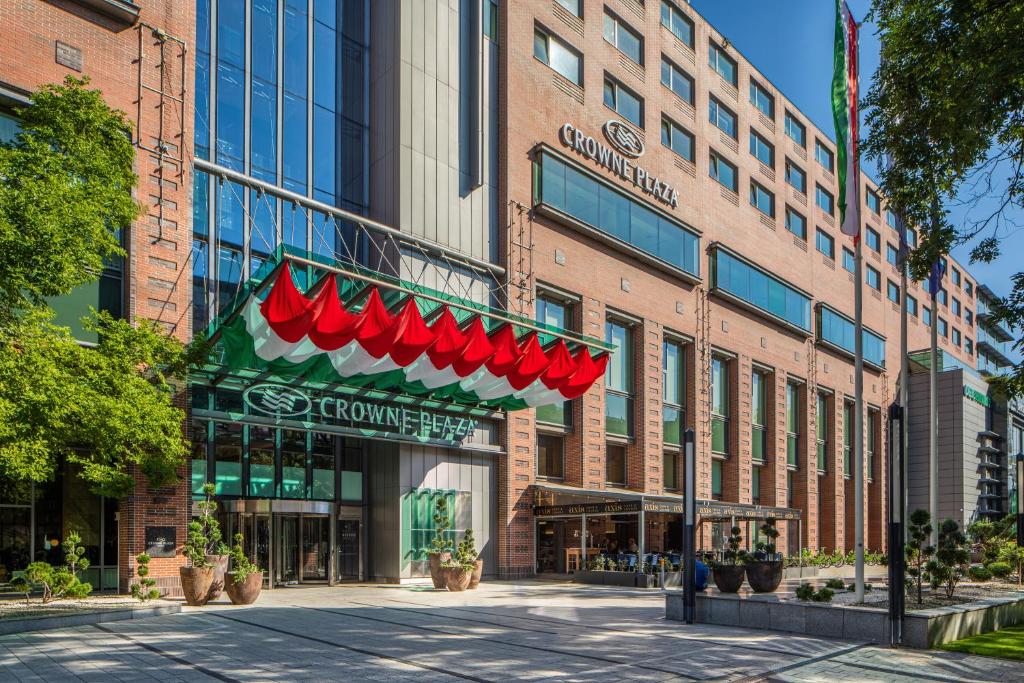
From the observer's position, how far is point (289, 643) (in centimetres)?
1488

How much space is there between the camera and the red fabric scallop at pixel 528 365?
29.2 meters

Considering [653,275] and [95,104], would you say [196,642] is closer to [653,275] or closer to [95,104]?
[95,104]

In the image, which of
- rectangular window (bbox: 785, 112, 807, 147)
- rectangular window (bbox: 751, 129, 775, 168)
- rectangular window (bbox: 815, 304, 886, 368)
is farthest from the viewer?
rectangular window (bbox: 815, 304, 886, 368)

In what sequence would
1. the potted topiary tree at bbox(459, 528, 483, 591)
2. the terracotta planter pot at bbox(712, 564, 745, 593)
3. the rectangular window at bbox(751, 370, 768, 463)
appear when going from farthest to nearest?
the rectangular window at bbox(751, 370, 768, 463)
the potted topiary tree at bbox(459, 528, 483, 591)
the terracotta planter pot at bbox(712, 564, 745, 593)

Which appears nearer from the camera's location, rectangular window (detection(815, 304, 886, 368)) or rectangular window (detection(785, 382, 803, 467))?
rectangular window (detection(785, 382, 803, 467))

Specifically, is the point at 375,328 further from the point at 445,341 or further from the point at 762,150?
the point at 762,150

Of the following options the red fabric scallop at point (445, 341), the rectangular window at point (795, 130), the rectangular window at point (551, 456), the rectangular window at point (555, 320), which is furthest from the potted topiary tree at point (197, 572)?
the rectangular window at point (795, 130)

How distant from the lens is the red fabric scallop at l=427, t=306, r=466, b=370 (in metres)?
26.3

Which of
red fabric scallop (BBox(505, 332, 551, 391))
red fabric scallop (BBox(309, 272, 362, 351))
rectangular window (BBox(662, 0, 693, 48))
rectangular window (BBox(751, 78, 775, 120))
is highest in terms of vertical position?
rectangular window (BBox(662, 0, 693, 48))

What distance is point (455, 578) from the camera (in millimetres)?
26141

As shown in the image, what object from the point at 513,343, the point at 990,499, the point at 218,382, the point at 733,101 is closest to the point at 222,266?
the point at 218,382

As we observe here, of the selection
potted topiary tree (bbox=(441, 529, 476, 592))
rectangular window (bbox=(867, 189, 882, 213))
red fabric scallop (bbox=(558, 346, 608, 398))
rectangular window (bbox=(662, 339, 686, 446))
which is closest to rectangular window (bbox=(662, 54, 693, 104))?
rectangular window (bbox=(662, 339, 686, 446))

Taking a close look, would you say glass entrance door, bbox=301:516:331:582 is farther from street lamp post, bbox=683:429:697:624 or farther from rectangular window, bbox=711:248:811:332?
rectangular window, bbox=711:248:811:332

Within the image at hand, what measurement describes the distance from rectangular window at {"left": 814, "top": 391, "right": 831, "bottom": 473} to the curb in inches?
1764
